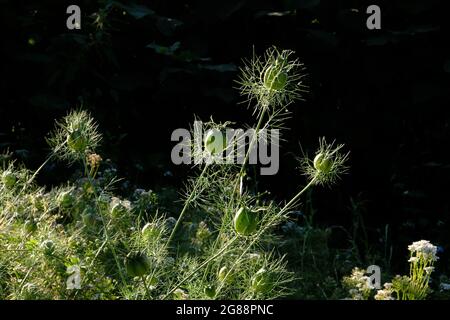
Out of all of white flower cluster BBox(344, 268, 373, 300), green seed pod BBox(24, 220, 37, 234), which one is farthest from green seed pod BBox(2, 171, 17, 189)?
white flower cluster BBox(344, 268, 373, 300)

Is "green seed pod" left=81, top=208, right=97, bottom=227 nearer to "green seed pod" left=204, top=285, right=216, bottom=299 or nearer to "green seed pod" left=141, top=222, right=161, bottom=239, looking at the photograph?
"green seed pod" left=141, top=222, right=161, bottom=239

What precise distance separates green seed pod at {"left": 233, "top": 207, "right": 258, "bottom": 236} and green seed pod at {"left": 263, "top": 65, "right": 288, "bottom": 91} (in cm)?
36

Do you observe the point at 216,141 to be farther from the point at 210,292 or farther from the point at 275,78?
the point at 210,292

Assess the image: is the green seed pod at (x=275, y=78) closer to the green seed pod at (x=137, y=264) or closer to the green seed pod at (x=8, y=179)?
the green seed pod at (x=137, y=264)

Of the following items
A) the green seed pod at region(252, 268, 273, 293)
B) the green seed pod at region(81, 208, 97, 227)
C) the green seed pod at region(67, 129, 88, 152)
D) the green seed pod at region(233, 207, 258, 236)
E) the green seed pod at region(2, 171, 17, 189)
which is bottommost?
the green seed pod at region(252, 268, 273, 293)

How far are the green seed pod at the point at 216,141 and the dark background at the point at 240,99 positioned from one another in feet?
6.26

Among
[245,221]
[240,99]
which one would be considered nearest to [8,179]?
[245,221]

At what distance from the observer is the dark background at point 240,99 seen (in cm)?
402

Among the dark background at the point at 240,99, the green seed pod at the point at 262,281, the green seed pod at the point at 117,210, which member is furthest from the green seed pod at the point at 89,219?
the dark background at the point at 240,99

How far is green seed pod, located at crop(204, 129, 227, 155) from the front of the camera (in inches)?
79.0

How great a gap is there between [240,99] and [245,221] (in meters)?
2.28

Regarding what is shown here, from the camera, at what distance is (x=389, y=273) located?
347 centimetres

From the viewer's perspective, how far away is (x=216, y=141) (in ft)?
6.59

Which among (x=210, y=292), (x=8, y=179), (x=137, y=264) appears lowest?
(x=210, y=292)
